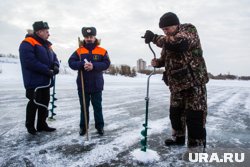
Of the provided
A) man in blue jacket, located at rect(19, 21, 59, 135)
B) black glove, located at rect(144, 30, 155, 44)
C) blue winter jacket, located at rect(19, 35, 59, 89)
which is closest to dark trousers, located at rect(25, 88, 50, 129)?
man in blue jacket, located at rect(19, 21, 59, 135)

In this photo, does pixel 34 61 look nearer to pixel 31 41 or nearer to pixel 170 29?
pixel 31 41

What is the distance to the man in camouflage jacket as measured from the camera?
3285 mm

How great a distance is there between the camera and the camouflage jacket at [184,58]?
3230 millimetres

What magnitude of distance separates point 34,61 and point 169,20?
231cm

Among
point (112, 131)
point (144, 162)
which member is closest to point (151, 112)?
point (112, 131)

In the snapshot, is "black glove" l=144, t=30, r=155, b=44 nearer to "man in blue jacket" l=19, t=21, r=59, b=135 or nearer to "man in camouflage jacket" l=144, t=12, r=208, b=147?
"man in camouflage jacket" l=144, t=12, r=208, b=147

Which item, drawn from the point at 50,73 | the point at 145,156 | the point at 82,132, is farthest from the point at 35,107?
the point at 145,156

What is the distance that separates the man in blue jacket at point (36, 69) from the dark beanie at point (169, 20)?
2173mm

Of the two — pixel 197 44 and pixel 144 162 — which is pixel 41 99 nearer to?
pixel 144 162

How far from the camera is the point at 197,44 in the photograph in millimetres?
3354

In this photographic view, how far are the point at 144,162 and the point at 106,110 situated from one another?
4011 millimetres

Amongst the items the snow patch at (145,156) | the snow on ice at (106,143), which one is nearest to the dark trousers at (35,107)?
the snow on ice at (106,143)

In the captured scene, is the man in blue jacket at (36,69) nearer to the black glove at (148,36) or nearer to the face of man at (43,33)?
the face of man at (43,33)

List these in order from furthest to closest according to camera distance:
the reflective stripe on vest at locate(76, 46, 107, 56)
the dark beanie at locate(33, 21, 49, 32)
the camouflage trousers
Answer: the dark beanie at locate(33, 21, 49, 32) → the reflective stripe on vest at locate(76, 46, 107, 56) → the camouflage trousers
